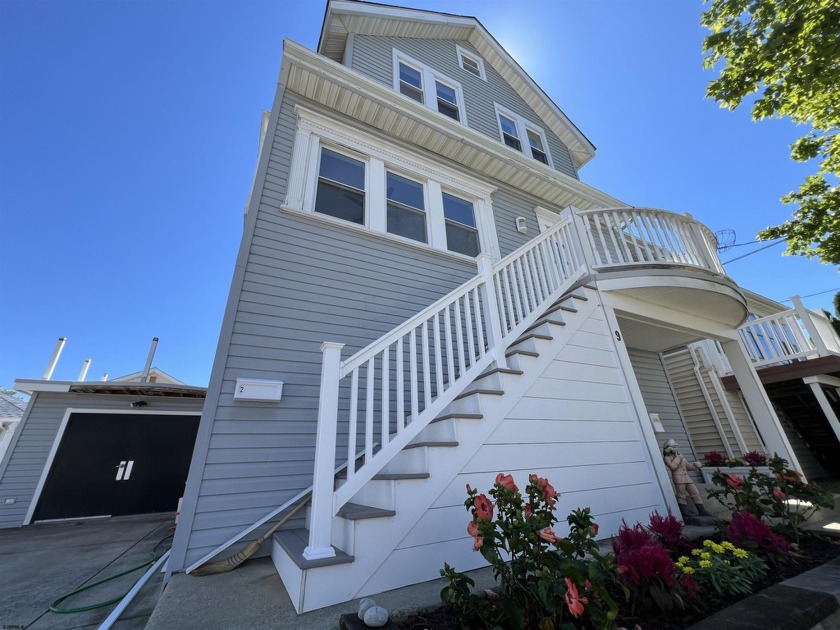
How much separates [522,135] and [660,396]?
666cm

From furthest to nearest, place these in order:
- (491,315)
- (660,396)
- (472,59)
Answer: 1. (472,59)
2. (660,396)
3. (491,315)

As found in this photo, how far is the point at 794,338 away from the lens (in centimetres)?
695

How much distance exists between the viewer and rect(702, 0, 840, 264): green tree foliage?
4785 millimetres

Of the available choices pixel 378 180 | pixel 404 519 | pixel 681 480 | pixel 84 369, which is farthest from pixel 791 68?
pixel 84 369

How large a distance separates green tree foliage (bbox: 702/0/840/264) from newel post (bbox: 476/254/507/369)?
19.5ft

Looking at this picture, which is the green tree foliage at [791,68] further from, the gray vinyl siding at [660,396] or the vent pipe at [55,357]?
the vent pipe at [55,357]

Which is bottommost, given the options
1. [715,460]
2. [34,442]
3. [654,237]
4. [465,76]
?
[715,460]

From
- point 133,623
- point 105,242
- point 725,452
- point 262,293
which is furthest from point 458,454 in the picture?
point 105,242

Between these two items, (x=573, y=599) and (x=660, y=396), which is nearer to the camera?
(x=573, y=599)

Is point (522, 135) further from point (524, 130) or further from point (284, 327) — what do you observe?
point (284, 327)

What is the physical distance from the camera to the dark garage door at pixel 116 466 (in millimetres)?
6934

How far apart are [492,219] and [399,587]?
205 inches

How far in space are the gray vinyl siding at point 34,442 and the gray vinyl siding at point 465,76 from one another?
29.6 feet

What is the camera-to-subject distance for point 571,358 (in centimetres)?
334
